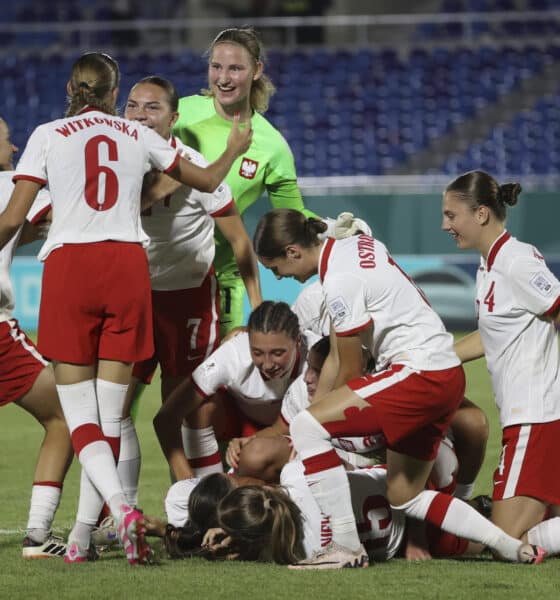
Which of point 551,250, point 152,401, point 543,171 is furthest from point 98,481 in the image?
point 543,171

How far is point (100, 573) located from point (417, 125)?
50.6ft

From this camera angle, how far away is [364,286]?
4426 mm

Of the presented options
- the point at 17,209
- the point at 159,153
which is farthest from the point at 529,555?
the point at 17,209

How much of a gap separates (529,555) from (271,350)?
54.6 inches

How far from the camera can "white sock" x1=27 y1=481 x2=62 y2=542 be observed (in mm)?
4711

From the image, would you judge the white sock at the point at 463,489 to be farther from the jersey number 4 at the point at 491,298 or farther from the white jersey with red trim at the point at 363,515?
the jersey number 4 at the point at 491,298

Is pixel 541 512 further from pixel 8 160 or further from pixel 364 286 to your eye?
pixel 8 160

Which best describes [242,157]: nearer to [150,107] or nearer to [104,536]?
[150,107]

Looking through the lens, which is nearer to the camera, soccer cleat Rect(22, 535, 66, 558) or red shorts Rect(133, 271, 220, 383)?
soccer cleat Rect(22, 535, 66, 558)

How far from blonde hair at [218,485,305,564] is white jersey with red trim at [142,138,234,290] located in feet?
4.93

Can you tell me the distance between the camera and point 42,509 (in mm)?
4762

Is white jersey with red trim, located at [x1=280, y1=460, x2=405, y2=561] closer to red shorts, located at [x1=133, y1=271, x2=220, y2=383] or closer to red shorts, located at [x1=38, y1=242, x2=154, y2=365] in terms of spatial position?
red shorts, located at [x1=38, y1=242, x2=154, y2=365]

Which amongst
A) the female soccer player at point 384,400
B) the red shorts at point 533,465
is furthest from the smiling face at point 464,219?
the red shorts at point 533,465

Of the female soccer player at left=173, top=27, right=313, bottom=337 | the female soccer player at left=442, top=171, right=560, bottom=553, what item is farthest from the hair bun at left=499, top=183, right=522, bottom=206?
the female soccer player at left=173, top=27, right=313, bottom=337
